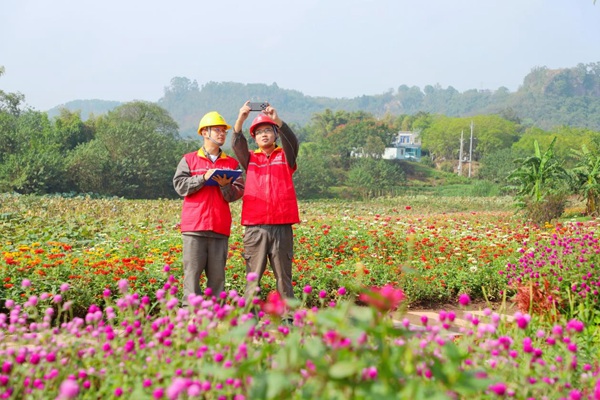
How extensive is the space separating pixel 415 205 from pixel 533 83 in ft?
572

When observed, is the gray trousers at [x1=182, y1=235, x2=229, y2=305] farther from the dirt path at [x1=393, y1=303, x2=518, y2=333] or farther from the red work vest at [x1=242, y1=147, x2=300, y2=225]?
the dirt path at [x1=393, y1=303, x2=518, y2=333]

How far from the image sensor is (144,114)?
45844mm

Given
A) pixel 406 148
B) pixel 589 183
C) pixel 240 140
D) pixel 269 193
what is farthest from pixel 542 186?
pixel 406 148

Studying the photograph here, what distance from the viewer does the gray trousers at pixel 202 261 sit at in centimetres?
395

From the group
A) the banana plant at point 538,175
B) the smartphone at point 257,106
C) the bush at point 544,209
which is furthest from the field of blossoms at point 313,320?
the banana plant at point 538,175

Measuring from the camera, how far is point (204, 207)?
13.0 ft

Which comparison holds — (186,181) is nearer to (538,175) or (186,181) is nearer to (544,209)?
(544,209)

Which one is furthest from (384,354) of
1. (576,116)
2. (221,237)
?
(576,116)

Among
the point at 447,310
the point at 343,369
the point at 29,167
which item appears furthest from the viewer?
the point at 29,167

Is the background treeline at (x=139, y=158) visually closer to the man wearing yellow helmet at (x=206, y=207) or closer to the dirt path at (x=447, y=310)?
the dirt path at (x=447, y=310)

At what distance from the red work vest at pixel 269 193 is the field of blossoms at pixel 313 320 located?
0.64 m

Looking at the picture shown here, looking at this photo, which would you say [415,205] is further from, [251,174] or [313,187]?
[251,174]

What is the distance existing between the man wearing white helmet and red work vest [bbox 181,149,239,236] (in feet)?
0.52

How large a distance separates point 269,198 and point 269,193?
0.12 feet
